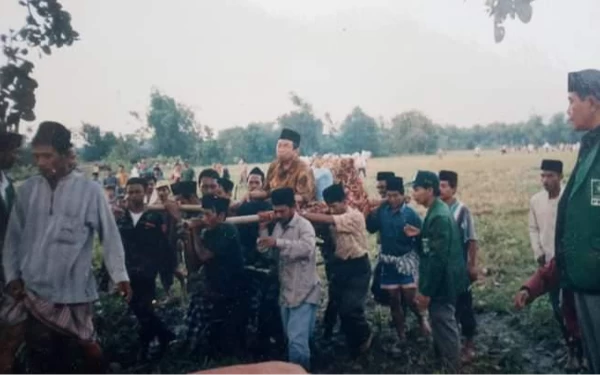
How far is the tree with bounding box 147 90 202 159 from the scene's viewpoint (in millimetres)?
3402

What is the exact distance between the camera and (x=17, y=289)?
3125 mm

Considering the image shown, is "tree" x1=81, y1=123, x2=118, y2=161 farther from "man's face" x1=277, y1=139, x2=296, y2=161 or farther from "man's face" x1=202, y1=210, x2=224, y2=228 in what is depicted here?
"man's face" x1=277, y1=139, x2=296, y2=161

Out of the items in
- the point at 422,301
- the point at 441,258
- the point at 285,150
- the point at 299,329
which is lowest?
the point at 299,329

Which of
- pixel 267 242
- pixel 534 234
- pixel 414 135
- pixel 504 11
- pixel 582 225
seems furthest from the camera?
pixel 504 11

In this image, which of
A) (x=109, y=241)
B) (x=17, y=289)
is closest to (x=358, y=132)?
(x=109, y=241)

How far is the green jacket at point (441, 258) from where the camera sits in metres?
3.27

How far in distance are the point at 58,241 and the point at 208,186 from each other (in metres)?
0.78

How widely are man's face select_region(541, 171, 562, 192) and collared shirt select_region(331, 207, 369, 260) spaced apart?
955mm

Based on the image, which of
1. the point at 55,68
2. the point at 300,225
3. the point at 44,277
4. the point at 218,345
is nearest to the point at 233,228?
the point at 300,225

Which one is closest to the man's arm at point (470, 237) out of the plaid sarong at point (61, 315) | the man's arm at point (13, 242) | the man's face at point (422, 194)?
the man's face at point (422, 194)

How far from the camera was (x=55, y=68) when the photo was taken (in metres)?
3.35

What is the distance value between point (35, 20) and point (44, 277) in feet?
4.32

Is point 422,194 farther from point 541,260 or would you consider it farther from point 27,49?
point 27,49

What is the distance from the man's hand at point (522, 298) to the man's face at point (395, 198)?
2.46 ft
